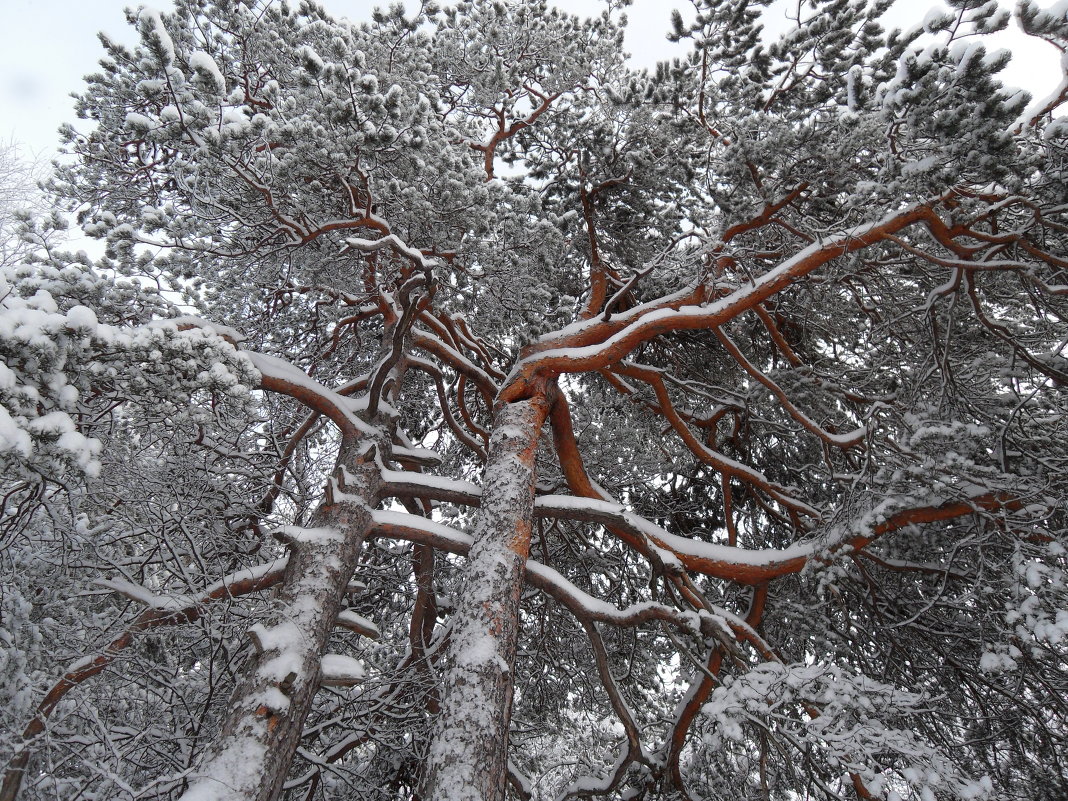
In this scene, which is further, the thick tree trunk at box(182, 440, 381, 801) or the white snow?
the white snow

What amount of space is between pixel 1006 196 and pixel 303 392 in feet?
18.4

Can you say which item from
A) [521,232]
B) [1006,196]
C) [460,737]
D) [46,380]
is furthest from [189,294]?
[1006,196]

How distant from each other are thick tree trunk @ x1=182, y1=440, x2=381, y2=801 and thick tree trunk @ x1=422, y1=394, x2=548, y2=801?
2.97 feet

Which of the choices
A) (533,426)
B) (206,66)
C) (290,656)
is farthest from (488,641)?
(206,66)

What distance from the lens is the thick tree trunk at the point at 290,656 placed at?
10.8 ft

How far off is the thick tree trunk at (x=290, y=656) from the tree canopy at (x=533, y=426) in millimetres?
25

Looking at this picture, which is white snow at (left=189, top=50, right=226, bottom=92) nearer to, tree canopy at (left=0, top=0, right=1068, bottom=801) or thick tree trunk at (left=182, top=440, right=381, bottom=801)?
tree canopy at (left=0, top=0, right=1068, bottom=801)

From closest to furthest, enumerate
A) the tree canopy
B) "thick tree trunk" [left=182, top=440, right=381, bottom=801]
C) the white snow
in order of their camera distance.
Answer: "thick tree trunk" [left=182, top=440, right=381, bottom=801]
the tree canopy
the white snow

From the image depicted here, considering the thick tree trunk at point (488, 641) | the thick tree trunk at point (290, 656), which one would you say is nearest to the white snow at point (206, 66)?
the thick tree trunk at point (290, 656)

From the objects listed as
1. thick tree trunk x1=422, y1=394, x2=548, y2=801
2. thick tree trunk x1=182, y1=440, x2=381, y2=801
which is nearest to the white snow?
thick tree trunk x1=182, y1=440, x2=381, y2=801

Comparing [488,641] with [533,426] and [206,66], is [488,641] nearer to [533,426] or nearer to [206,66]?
[533,426]

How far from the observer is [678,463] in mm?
8070

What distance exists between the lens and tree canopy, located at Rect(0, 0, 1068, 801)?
367 centimetres

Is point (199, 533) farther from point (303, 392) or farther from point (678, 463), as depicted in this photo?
point (678, 463)
